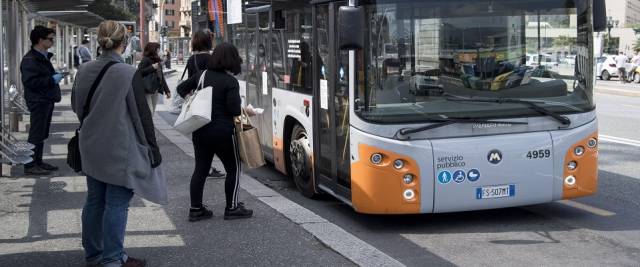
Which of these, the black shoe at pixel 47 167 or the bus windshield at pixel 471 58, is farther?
the black shoe at pixel 47 167

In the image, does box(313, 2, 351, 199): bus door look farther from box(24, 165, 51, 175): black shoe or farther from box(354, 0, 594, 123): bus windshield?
box(24, 165, 51, 175): black shoe

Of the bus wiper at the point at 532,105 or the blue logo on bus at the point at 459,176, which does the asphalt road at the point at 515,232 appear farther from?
the bus wiper at the point at 532,105

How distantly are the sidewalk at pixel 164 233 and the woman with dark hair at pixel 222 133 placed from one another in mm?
154

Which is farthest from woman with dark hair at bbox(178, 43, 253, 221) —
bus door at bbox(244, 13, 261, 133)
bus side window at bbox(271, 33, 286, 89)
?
bus door at bbox(244, 13, 261, 133)

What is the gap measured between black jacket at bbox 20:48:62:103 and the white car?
3999cm

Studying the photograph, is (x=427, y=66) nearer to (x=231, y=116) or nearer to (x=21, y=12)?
(x=231, y=116)

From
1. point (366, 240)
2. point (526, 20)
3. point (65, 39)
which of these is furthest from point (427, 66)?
point (65, 39)

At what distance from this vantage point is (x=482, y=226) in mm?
7840

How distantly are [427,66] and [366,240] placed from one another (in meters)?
1.60

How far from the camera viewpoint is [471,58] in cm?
750

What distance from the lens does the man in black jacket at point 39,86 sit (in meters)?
10.0

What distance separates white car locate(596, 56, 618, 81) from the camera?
45.9 m

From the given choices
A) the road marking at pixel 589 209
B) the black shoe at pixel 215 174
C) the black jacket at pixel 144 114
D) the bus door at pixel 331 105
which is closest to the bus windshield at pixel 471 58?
the bus door at pixel 331 105

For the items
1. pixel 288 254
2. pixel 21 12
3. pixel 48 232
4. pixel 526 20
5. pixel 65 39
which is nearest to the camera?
pixel 288 254
